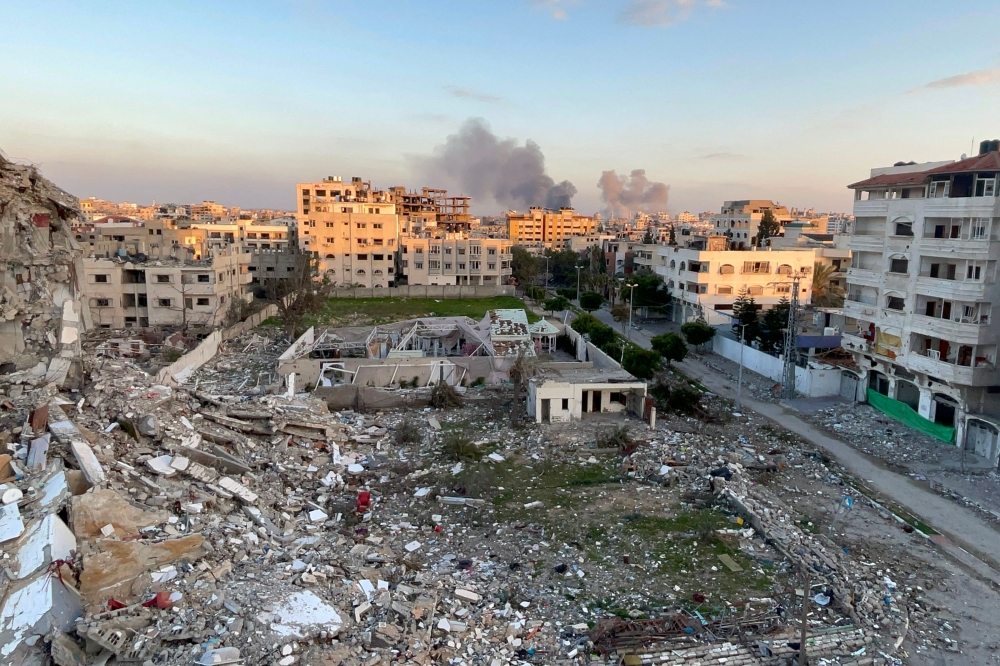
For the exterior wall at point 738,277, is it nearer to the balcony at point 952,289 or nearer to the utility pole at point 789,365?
the utility pole at point 789,365

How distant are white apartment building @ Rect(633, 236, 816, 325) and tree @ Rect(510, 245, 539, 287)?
23369 mm

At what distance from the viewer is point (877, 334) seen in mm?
24203

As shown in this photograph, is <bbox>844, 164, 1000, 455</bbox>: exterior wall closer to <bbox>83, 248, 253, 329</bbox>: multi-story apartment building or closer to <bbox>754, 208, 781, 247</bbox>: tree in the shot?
<bbox>83, 248, 253, 329</bbox>: multi-story apartment building

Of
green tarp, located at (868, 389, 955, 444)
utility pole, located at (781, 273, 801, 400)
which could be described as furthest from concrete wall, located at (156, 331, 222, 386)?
green tarp, located at (868, 389, 955, 444)

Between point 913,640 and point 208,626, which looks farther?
point 913,640

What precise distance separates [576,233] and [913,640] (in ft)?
337

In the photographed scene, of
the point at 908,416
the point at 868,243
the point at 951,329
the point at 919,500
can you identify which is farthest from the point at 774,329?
the point at 919,500

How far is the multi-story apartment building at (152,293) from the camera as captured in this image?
3616 cm

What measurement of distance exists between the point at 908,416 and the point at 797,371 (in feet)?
16.6

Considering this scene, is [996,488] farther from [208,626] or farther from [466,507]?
[208,626]

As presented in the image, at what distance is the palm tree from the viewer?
139 feet

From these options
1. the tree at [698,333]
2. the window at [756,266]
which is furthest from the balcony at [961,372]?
the window at [756,266]

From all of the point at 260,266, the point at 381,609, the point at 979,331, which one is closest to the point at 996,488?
the point at 979,331

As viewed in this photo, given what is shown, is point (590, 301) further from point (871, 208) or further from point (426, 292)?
point (871, 208)
